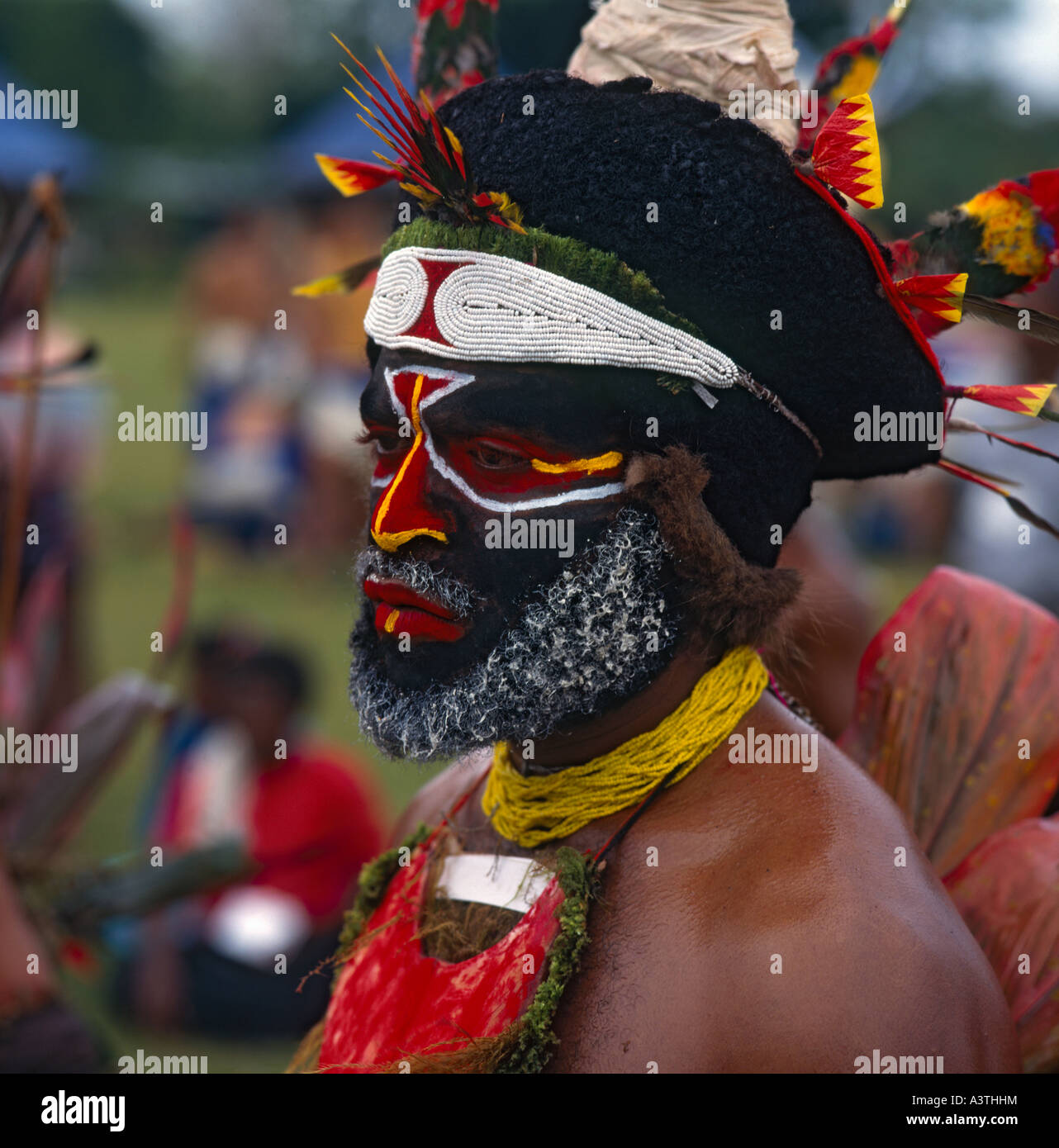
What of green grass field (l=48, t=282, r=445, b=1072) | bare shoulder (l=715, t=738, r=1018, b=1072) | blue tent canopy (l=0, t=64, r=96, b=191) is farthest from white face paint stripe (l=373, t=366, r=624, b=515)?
blue tent canopy (l=0, t=64, r=96, b=191)

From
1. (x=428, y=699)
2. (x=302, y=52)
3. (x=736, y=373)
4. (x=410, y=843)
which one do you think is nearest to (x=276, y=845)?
(x=410, y=843)

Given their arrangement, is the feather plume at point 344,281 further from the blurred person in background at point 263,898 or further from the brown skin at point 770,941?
the blurred person in background at point 263,898

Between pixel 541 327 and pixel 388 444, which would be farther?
pixel 388 444

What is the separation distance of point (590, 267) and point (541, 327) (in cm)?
13

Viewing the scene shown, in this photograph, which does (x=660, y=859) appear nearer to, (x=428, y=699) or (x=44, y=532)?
(x=428, y=699)

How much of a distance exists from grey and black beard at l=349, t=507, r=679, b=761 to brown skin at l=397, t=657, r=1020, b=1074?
3.5 inches

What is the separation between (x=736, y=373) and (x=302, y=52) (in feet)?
120

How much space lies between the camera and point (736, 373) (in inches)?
85.7

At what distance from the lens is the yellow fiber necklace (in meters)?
2.24

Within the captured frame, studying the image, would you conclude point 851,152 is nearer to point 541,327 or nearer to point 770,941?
point 541,327

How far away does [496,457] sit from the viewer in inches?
86.8

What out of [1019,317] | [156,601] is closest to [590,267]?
[1019,317]

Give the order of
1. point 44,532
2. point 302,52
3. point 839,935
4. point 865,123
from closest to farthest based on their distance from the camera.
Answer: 1. point 839,935
2. point 865,123
3. point 44,532
4. point 302,52

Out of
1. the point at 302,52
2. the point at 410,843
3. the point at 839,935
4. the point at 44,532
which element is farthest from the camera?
the point at 302,52
